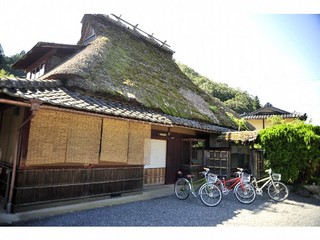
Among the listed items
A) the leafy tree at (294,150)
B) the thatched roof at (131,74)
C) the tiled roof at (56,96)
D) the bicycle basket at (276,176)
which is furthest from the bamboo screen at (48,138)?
the leafy tree at (294,150)

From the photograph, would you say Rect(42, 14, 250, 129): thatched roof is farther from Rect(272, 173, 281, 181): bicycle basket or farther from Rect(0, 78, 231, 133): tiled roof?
Rect(272, 173, 281, 181): bicycle basket

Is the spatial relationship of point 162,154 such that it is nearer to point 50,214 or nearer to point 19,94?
point 50,214

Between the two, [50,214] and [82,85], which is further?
[82,85]

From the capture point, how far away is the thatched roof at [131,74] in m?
7.62

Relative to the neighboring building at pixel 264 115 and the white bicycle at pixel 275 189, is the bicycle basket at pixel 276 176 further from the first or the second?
the neighboring building at pixel 264 115

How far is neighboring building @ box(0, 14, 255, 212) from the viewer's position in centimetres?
540

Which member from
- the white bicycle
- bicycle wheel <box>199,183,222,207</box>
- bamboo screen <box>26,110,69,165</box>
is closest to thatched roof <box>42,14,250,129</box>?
bamboo screen <box>26,110,69,165</box>


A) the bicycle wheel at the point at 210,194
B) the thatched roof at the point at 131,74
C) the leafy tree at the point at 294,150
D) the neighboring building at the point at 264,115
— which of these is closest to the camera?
the bicycle wheel at the point at 210,194

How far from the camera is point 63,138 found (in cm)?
586

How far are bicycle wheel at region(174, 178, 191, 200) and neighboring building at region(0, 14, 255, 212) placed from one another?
131 centimetres

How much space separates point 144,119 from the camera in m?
7.24

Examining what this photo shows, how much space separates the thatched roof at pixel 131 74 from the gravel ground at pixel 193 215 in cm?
375

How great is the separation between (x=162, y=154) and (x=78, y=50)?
6.28m

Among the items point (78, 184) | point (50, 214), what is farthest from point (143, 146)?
point (50, 214)
